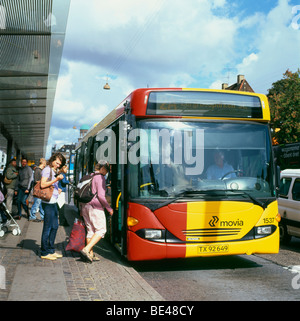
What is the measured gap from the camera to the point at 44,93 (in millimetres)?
15977

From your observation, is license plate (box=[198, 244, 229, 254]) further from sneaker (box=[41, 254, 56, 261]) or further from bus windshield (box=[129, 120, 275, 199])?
sneaker (box=[41, 254, 56, 261])

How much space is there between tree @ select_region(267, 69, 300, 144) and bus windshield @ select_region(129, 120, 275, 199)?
30.4 meters

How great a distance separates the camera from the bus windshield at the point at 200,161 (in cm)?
714

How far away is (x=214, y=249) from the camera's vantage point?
7121mm

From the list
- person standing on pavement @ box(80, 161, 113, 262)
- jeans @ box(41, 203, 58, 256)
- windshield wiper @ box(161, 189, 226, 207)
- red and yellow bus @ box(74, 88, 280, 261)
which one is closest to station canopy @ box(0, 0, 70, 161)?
red and yellow bus @ box(74, 88, 280, 261)

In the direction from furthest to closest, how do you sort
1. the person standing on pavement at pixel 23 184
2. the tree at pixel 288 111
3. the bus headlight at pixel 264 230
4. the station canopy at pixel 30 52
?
the tree at pixel 288 111 → the person standing on pavement at pixel 23 184 → the station canopy at pixel 30 52 → the bus headlight at pixel 264 230

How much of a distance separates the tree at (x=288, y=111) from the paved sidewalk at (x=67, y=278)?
102 ft

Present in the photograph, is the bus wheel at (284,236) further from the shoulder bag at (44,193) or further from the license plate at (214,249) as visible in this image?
the shoulder bag at (44,193)

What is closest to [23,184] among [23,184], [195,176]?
[23,184]

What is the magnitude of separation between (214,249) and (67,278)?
7.77ft

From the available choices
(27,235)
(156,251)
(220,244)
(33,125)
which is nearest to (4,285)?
(156,251)

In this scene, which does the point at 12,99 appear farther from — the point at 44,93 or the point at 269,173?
the point at 269,173

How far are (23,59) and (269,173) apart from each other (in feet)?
25.6

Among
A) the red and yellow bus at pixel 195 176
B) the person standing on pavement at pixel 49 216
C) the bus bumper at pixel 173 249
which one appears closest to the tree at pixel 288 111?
the red and yellow bus at pixel 195 176
